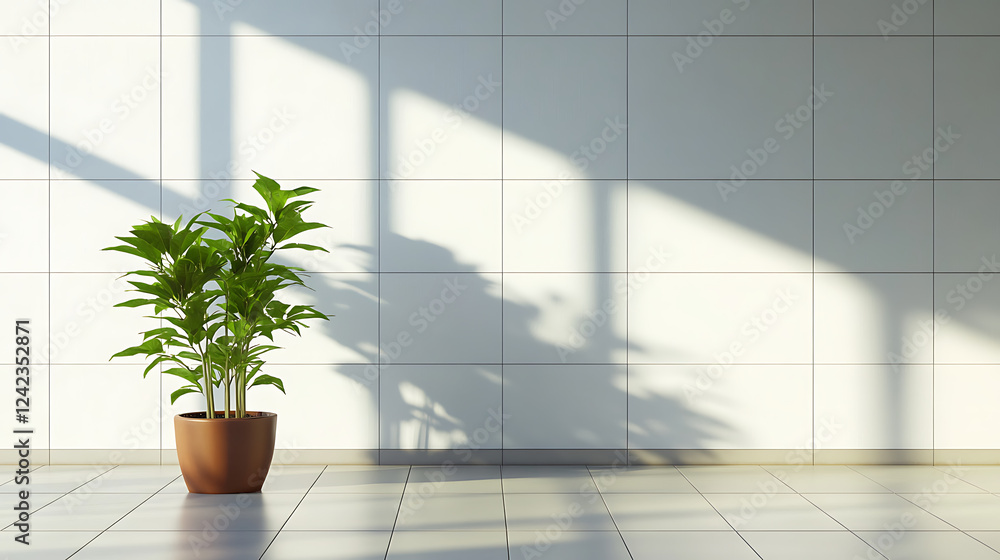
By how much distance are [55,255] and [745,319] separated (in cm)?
337

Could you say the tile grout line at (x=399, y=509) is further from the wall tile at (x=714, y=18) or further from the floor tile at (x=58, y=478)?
the wall tile at (x=714, y=18)

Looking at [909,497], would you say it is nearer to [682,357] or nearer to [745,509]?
[745,509]

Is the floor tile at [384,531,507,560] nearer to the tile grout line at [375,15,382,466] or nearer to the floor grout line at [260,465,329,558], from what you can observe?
the floor grout line at [260,465,329,558]

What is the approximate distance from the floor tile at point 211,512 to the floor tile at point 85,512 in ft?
0.18

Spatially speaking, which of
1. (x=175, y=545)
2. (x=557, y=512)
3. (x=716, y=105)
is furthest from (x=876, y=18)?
(x=175, y=545)

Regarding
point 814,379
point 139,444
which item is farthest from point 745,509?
point 139,444

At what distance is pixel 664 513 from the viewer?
275 centimetres

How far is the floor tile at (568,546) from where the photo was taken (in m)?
2.26

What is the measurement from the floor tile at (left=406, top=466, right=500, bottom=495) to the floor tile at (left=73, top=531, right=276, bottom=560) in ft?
2.62

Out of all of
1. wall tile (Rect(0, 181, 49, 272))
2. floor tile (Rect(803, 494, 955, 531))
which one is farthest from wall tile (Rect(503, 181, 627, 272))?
wall tile (Rect(0, 181, 49, 272))

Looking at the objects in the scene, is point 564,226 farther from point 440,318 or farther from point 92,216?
point 92,216

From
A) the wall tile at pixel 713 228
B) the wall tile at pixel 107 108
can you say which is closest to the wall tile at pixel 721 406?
the wall tile at pixel 713 228

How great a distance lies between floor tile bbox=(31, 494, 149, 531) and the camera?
2.54 metres

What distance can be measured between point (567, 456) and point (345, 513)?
1235 mm
